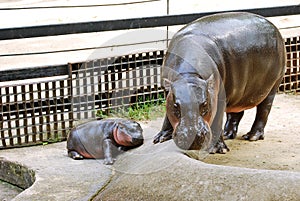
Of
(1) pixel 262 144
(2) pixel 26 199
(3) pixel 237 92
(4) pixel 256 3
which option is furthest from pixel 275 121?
(4) pixel 256 3

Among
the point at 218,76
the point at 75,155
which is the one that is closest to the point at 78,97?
the point at 75,155

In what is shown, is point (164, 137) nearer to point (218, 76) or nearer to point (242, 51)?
point (218, 76)

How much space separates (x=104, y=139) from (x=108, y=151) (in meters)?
0.10

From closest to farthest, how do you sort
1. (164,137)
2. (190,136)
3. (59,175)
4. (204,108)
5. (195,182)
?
1. (195,182)
2. (190,136)
3. (204,108)
4. (59,175)
5. (164,137)

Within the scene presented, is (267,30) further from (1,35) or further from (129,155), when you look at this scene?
(1,35)

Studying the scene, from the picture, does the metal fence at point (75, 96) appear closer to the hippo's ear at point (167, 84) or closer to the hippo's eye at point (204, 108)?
the hippo's ear at point (167, 84)

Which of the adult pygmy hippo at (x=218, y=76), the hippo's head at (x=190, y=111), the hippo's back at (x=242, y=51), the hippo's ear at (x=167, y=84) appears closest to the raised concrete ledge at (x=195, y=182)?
the hippo's head at (x=190, y=111)

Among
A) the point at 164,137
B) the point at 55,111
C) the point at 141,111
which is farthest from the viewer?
the point at 141,111

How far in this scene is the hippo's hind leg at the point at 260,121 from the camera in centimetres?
547

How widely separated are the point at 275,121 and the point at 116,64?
4.47 ft

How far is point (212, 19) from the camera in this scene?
199 inches

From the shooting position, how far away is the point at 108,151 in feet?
16.0

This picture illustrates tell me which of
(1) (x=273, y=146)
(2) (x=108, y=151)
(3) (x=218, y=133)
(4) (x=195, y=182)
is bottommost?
(1) (x=273, y=146)

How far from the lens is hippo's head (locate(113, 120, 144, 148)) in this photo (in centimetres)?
490
